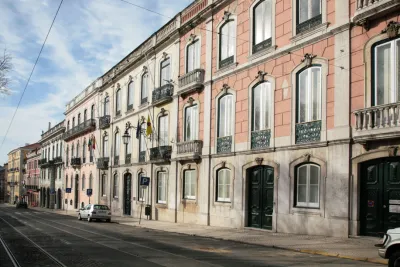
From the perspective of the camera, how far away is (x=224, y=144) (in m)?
25.7

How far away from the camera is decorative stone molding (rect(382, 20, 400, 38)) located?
1614 centimetres

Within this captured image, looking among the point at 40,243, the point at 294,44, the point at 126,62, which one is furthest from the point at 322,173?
the point at 126,62

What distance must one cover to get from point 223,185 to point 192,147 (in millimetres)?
3500

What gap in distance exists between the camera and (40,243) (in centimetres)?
1755

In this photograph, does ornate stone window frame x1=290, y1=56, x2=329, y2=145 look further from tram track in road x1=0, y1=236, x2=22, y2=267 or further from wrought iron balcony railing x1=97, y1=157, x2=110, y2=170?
wrought iron balcony railing x1=97, y1=157, x2=110, y2=170

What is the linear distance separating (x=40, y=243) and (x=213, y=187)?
11.1 metres

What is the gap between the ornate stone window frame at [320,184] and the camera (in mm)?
18625

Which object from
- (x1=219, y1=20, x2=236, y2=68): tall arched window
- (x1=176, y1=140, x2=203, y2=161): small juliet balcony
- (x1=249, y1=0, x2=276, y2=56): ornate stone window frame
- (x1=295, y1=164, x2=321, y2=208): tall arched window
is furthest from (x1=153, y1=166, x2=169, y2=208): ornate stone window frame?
(x1=295, y1=164, x2=321, y2=208): tall arched window

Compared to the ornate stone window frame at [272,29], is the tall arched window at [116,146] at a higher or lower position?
lower

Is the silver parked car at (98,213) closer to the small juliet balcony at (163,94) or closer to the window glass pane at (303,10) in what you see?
the small juliet balcony at (163,94)

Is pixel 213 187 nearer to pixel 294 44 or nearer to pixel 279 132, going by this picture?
pixel 279 132

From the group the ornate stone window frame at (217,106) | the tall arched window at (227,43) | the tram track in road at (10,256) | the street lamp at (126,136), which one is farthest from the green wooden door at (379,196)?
the street lamp at (126,136)

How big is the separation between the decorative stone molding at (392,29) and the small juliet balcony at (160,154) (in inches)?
704

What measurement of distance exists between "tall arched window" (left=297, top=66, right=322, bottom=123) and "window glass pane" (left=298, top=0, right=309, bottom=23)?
90.0 inches
